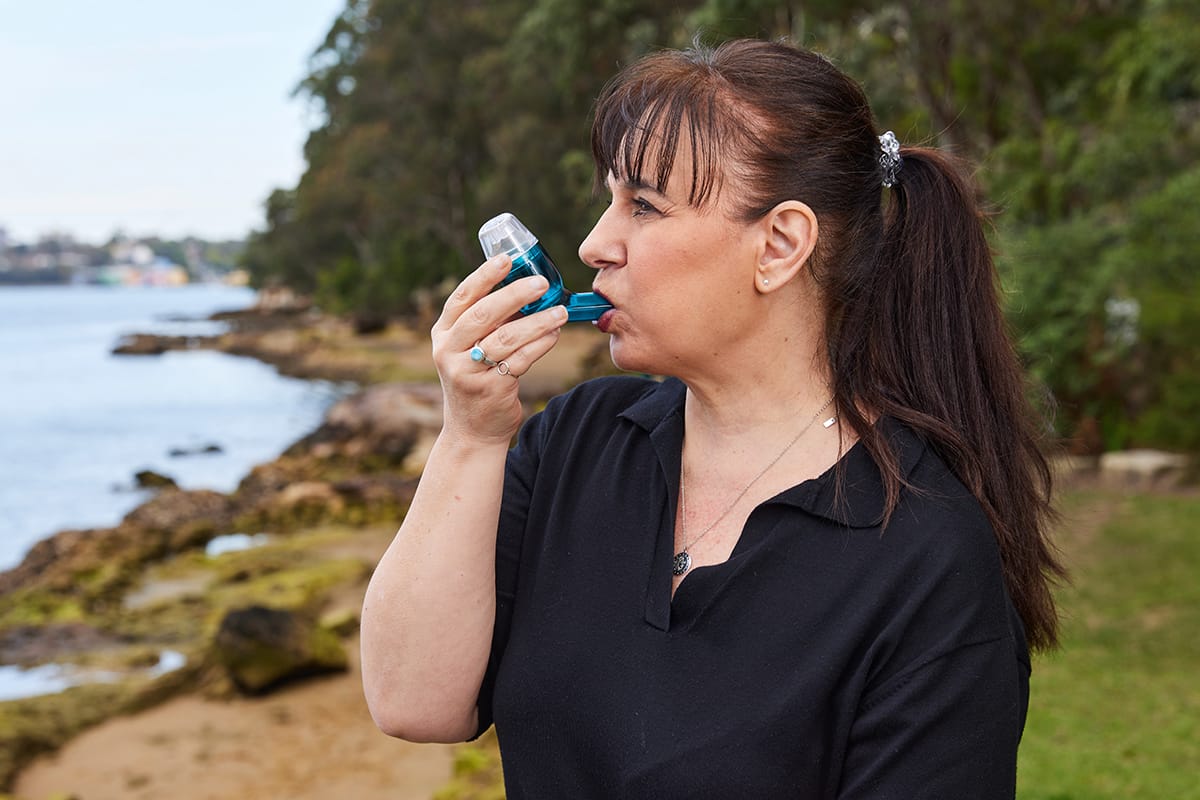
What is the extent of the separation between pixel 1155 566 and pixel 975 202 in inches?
275

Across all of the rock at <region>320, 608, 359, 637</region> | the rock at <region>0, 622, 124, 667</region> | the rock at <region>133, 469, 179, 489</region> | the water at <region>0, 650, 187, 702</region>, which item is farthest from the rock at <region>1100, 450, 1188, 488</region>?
the rock at <region>133, 469, 179, 489</region>

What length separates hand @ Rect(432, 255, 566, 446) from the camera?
1707 millimetres

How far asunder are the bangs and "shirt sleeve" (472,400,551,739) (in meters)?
0.48

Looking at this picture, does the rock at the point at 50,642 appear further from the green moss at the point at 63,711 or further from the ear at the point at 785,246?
the ear at the point at 785,246

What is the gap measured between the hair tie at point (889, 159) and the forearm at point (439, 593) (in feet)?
2.44

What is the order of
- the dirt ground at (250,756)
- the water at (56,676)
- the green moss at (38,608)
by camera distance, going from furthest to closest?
1. the green moss at (38,608)
2. the water at (56,676)
3. the dirt ground at (250,756)

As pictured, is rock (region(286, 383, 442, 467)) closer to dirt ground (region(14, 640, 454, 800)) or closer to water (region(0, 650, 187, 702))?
water (region(0, 650, 187, 702))

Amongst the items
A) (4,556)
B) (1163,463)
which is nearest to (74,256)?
(4,556)

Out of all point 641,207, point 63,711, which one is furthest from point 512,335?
point 63,711

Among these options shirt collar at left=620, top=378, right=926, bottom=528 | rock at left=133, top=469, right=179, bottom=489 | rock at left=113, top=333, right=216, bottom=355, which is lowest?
rock at left=113, top=333, right=216, bottom=355

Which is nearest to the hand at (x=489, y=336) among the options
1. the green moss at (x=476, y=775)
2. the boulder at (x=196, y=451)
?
the green moss at (x=476, y=775)

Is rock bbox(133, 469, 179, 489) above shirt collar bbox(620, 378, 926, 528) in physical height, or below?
below

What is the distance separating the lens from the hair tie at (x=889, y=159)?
191 centimetres

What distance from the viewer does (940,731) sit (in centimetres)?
154
